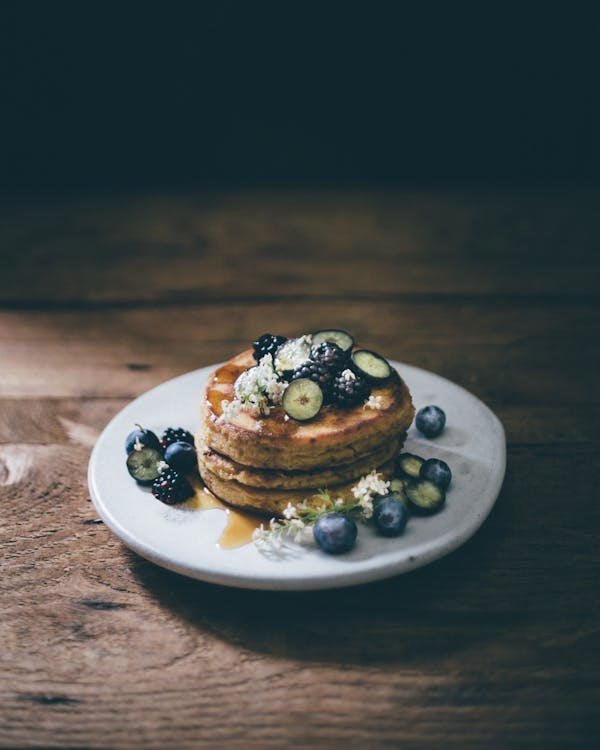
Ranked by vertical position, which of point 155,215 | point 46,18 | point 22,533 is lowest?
point 155,215

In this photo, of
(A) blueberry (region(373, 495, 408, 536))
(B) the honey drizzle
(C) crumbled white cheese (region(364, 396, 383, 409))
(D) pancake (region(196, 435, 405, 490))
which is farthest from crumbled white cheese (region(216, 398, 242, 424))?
(A) blueberry (region(373, 495, 408, 536))

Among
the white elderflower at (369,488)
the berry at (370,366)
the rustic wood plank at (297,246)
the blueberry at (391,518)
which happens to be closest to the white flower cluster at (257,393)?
the berry at (370,366)

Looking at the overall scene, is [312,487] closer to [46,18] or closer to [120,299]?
[120,299]

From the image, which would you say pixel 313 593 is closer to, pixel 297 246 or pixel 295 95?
pixel 297 246

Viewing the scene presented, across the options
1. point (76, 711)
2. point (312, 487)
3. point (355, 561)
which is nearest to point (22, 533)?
point (76, 711)

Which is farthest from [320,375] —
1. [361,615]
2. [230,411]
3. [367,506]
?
[361,615]
